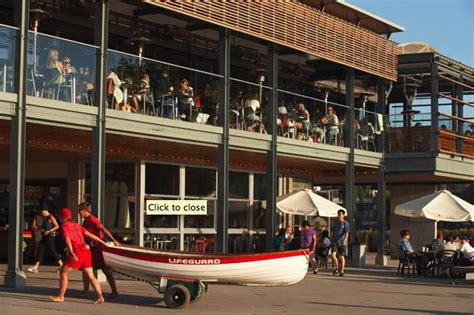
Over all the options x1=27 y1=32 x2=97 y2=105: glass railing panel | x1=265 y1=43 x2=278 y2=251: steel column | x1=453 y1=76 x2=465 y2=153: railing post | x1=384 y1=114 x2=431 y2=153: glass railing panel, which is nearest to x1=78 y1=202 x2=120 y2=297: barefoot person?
x1=27 y1=32 x2=97 y2=105: glass railing panel

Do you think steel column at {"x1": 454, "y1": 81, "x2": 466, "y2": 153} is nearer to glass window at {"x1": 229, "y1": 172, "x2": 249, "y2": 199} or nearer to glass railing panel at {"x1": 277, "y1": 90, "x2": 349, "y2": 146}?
glass railing panel at {"x1": 277, "y1": 90, "x2": 349, "y2": 146}

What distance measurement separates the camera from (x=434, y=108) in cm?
2945

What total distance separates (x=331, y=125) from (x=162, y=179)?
18.7 ft

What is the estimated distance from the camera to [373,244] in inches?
1854

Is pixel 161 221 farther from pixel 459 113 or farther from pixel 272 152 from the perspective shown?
pixel 459 113

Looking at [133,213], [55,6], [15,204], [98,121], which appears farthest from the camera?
[133,213]

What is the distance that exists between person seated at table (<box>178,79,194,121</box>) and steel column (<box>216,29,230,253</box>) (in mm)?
984

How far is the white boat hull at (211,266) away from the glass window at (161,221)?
9.95 meters

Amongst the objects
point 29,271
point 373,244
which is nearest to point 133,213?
point 29,271

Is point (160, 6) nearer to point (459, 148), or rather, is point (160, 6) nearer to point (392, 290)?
point (392, 290)

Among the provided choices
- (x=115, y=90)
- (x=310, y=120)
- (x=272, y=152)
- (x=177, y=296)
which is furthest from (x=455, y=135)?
(x=177, y=296)

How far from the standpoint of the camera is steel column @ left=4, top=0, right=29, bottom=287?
1684cm

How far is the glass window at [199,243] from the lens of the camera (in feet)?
85.2

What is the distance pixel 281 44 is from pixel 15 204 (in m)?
10.0
